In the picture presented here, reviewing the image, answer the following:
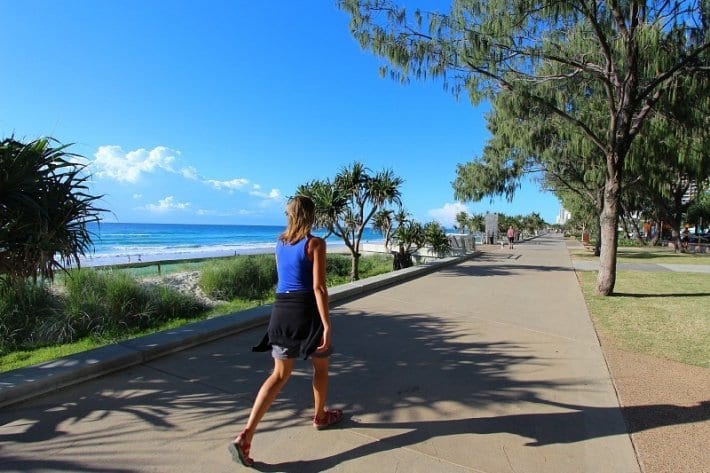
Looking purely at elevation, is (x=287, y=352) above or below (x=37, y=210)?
below

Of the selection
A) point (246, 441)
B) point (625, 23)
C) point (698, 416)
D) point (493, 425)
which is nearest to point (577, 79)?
point (625, 23)

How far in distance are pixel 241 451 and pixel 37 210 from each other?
9.74ft

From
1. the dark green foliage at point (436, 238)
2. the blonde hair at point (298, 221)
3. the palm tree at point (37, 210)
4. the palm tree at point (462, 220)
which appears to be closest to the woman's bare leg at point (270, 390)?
the blonde hair at point (298, 221)

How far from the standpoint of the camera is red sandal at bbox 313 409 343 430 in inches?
129

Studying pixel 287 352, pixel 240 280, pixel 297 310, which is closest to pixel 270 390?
pixel 287 352

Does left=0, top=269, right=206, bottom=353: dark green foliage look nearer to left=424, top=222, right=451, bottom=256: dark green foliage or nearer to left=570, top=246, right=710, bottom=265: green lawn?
left=424, top=222, right=451, bottom=256: dark green foliage

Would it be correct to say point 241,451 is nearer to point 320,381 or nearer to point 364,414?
point 320,381

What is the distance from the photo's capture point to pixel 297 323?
9.72 ft

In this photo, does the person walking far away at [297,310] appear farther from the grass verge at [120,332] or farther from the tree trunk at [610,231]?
the tree trunk at [610,231]

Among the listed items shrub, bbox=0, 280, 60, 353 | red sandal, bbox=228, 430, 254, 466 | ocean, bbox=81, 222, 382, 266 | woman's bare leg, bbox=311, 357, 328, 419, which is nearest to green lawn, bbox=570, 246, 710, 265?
ocean, bbox=81, 222, 382, 266

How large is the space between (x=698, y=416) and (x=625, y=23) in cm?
752

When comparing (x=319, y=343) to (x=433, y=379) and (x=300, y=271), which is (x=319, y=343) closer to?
(x=300, y=271)

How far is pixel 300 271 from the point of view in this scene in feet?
9.85

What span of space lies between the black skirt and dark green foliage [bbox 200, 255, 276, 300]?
378 inches
